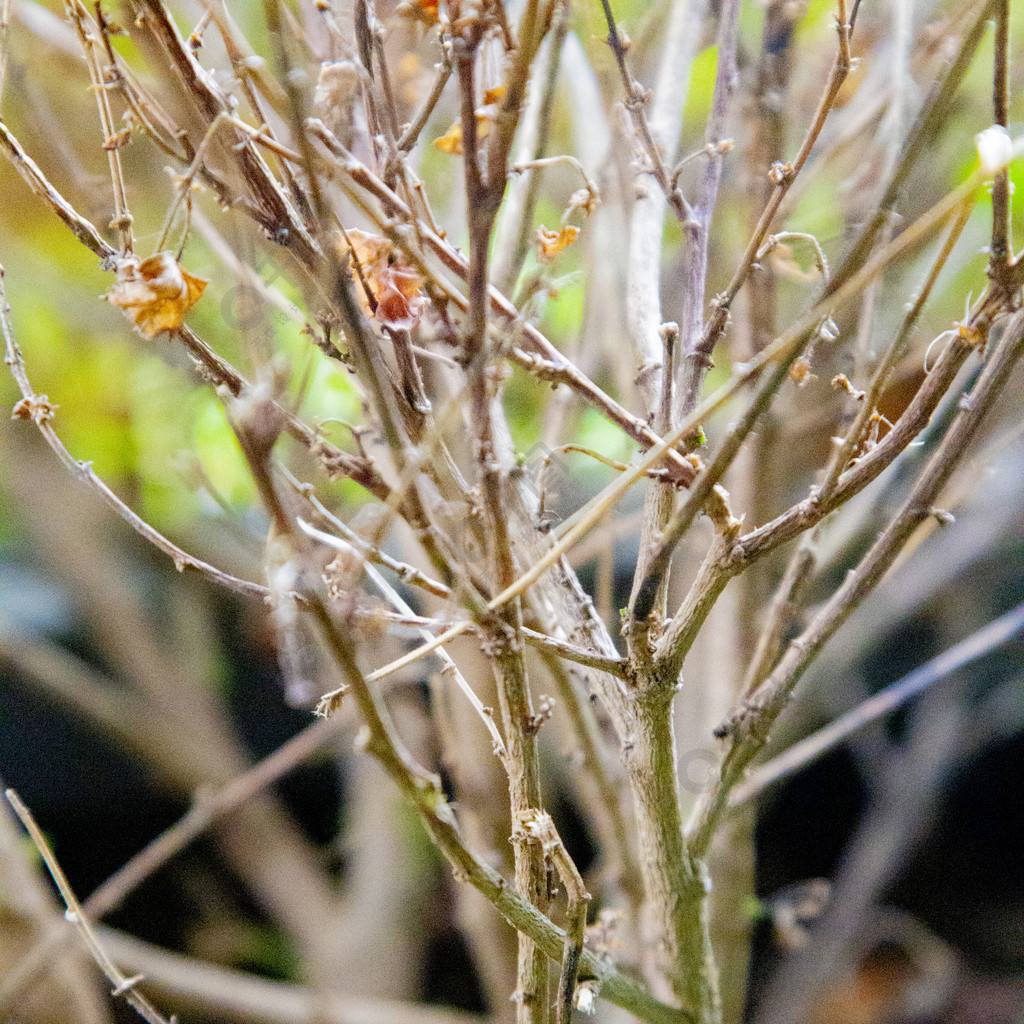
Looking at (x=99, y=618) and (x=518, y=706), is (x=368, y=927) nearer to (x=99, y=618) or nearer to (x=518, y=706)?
(x=99, y=618)

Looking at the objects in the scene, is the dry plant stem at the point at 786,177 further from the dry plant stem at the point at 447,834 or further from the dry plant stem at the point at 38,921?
the dry plant stem at the point at 38,921

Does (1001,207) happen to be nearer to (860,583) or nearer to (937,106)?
(937,106)

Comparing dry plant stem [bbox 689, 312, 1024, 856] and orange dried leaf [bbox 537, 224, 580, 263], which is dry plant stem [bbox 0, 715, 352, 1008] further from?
orange dried leaf [bbox 537, 224, 580, 263]

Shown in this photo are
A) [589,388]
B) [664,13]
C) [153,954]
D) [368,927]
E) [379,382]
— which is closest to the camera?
[379,382]

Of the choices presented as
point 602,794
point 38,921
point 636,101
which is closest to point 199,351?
point 636,101

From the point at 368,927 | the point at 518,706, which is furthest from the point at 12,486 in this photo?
the point at 518,706

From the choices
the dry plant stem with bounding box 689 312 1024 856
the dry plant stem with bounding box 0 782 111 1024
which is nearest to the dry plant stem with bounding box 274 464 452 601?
the dry plant stem with bounding box 689 312 1024 856
